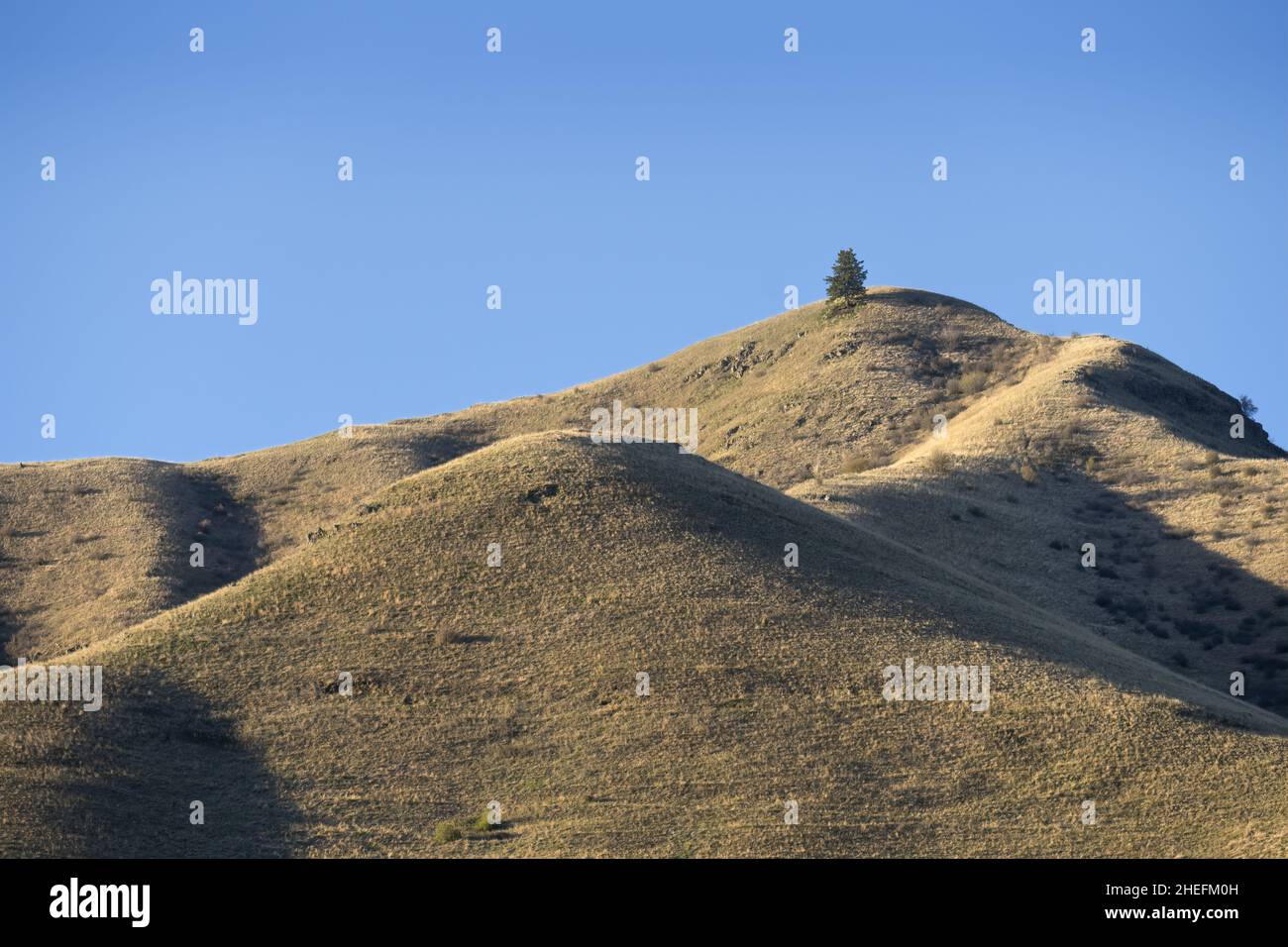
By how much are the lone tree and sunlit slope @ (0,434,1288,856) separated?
5951 centimetres

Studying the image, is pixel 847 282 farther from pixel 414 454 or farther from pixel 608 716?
pixel 608 716

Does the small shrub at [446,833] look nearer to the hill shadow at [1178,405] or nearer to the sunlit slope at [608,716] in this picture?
the sunlit slope at [608,716]

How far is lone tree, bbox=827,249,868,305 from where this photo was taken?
4331 inches

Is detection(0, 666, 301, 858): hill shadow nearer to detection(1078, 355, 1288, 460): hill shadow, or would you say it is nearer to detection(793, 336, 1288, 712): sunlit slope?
detection(793, 336, 1288, 712): sunlit slope

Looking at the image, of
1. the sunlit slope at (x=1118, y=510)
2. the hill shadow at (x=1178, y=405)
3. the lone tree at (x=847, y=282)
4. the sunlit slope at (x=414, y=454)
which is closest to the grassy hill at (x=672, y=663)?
the sunlit slope at (x=1118, y=510)

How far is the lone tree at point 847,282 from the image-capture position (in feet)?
361

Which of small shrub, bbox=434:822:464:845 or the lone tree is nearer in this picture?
small shrub, bbox=434:822:464:845

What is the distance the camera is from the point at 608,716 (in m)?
39.4

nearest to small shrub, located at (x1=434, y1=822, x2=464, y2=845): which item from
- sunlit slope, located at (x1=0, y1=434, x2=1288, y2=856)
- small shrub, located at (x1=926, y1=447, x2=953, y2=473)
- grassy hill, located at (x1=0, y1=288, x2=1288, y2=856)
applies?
grassy hill, located at (x1=0, y1=288, x2=1288, y2=856)

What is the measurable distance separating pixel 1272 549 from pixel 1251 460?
12.7m

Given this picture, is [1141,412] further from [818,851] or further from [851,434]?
[818,851]

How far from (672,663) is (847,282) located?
72.6m

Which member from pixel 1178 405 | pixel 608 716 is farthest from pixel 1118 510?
pixel 608 716
